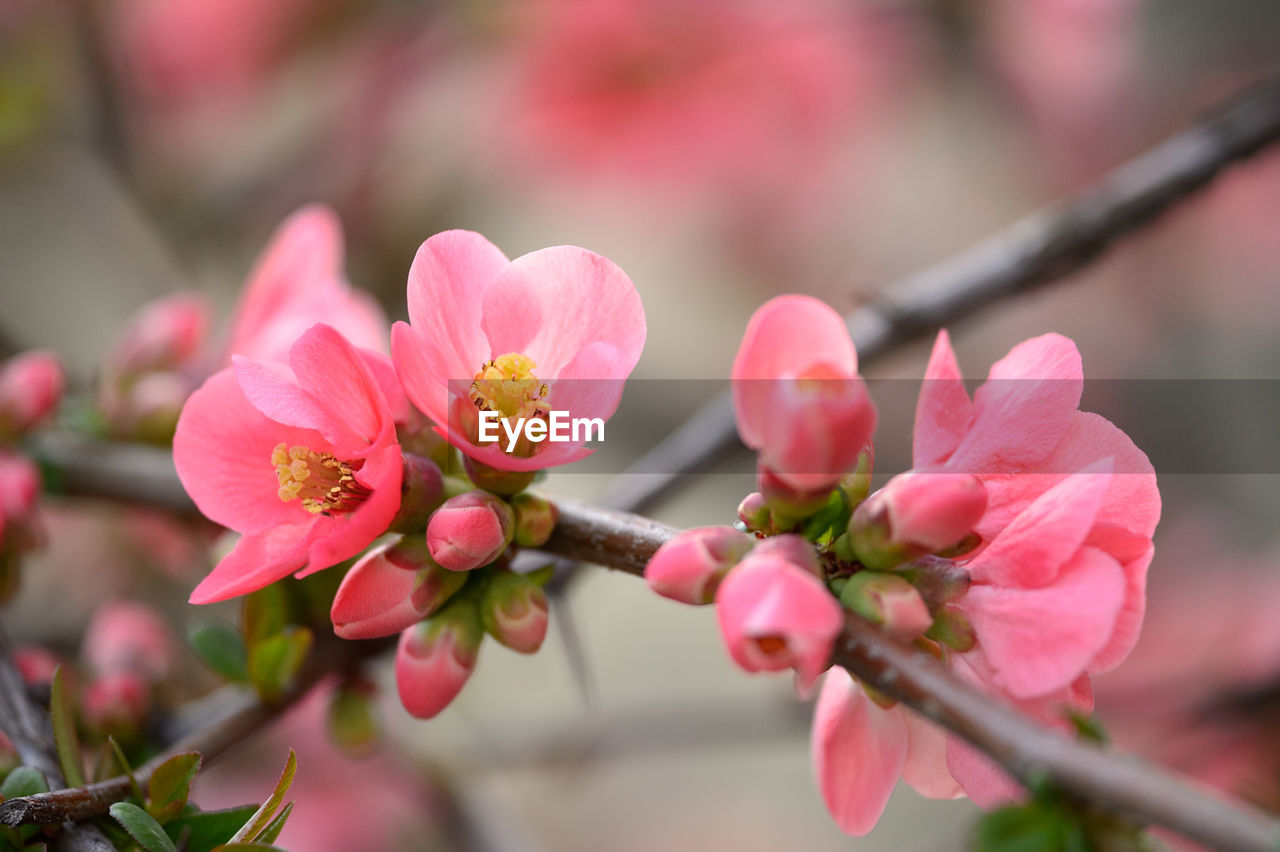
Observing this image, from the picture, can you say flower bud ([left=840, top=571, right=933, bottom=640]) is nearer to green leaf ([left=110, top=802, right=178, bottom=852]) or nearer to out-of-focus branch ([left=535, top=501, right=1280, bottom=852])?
out-of-focus branch ([left=535, top=501, right=1280, bottom=852])

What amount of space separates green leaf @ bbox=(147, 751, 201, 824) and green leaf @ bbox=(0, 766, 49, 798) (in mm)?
52

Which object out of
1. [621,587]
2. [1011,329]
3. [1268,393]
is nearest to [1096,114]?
[1011,329]

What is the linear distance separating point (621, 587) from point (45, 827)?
2.02 m

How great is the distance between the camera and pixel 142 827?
0.39 metres

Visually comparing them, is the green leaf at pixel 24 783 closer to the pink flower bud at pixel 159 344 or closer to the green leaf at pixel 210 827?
the green leaf at pixel 210 827

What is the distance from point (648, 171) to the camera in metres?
1.96

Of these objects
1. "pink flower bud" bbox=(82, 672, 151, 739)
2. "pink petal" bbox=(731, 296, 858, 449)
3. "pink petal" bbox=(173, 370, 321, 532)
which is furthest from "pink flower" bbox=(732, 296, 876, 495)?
"pink flower bud" bbox=(82, 672, 151, 739)

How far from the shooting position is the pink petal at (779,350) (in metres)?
0.36

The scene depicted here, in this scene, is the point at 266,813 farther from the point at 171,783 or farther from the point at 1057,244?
the point at 1057,244

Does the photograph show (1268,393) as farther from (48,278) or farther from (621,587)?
(48,278)

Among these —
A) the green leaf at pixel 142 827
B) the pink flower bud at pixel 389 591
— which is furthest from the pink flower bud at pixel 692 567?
the green leaf at pixel 142 827

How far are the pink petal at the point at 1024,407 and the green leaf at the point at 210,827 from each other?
0.37 m

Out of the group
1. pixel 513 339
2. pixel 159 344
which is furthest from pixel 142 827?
pixel 159 344

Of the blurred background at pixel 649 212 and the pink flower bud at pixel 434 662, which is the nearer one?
the pink flower bud at pixel 434 662
